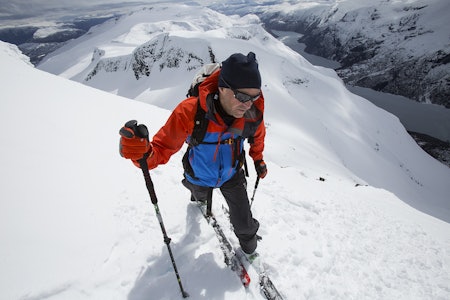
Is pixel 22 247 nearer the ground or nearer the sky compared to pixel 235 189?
nearer the ground

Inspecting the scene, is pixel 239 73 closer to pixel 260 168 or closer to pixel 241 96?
pixel 241 96

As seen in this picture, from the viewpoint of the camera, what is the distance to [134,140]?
9.98ft

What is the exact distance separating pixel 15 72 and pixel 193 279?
11.3 m

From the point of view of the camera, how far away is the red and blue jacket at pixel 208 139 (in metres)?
3.51

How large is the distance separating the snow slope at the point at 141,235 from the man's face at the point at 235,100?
237 cm

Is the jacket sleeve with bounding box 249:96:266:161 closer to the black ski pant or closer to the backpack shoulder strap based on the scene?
the black ski pant

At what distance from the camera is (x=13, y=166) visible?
493 centimetres

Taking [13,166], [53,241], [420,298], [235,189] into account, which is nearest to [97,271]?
[53,241]

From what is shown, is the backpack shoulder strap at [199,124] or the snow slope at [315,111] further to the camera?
the snow slope at [315,111]

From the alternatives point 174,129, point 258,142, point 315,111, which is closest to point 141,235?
point 174,129

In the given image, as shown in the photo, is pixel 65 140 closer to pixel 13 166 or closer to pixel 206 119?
pixel 13 166

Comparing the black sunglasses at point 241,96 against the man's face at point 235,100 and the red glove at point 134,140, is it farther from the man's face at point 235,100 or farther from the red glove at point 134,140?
the red glove at point 134,140

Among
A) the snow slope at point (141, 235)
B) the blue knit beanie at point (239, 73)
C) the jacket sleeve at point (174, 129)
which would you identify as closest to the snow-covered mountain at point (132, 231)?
the snow slope at point (141, 235)

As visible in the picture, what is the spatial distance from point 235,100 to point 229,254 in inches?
97.8
